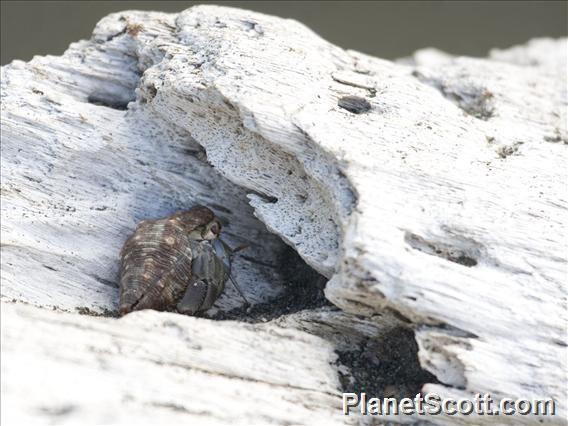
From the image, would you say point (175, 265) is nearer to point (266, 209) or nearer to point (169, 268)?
point (169, 268)

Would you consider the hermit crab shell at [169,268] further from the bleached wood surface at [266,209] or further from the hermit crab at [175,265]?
the bleached wood surface at [266,209]

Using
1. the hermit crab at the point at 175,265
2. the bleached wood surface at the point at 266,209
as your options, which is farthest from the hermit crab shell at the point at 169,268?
the bleached wood surface at the point at 266,209

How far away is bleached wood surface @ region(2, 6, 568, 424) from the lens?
463 cm

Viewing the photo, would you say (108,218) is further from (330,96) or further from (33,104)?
(330,96)

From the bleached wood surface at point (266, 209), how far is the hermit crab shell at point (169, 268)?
339 millimetres

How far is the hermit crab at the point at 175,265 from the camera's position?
534cm

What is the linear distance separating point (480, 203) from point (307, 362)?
177 centimetres

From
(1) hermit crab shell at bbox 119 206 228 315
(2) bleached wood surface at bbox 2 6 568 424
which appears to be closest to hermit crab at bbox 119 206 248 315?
(1) hermit crab shell at bbox 119 206 228 315

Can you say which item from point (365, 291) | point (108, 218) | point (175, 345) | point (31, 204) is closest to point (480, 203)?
point (365, 291)

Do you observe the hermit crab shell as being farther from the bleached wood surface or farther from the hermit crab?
the bleached wood surface

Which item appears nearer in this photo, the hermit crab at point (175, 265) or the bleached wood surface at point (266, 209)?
the bleached wood surface at point (266, 209)

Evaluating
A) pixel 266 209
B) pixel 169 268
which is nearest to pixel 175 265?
pixel 169 268

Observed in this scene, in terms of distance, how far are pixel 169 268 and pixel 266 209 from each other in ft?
3.15

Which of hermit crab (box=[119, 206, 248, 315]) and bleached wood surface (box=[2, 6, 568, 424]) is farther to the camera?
hermit crab (box=[119, 206, 248, 315])
